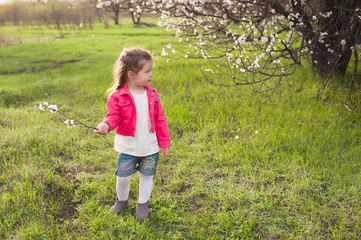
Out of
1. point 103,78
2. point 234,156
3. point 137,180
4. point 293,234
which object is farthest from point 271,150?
point 103,78

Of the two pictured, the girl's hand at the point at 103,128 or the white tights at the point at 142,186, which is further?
the white tights at the point at 142,186

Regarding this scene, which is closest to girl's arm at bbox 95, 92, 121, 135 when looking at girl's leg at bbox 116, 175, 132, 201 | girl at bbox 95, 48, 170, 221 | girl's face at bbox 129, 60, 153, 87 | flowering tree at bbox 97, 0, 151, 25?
girl at bbox 95, 48, 170, 221

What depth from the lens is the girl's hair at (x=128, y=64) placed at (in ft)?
8.57

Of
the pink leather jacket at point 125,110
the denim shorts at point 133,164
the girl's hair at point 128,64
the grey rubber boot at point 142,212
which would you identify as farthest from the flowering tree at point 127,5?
the grey rubber boot at point 142,212

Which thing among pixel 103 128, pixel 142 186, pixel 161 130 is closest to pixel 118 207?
pixel 142 186

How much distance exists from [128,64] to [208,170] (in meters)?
1.80

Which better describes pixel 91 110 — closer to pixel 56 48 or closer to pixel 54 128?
pixel 54 128

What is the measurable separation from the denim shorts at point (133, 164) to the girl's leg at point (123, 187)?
68 mm

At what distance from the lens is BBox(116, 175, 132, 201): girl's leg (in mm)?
2758

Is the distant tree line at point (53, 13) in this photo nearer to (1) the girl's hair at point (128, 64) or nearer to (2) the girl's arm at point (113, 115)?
(1) the girl's hair at point (128, 64)

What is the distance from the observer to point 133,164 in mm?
2713

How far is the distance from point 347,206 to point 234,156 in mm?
1457

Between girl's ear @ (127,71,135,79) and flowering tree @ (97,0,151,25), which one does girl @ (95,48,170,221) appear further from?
flowering tree @ (97,0,151,25)

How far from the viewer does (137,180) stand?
347 cm
